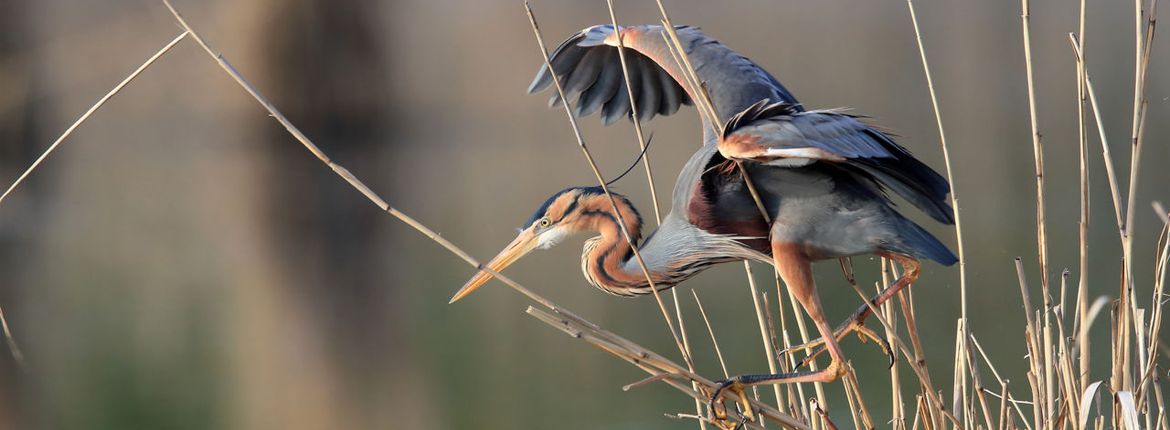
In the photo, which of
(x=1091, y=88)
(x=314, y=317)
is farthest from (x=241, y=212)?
(x=1091, y=88)

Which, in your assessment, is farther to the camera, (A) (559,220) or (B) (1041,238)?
(A) (559,220)

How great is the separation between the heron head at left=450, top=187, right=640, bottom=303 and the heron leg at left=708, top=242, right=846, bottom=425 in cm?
25

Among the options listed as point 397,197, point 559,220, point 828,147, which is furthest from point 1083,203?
point 397,197

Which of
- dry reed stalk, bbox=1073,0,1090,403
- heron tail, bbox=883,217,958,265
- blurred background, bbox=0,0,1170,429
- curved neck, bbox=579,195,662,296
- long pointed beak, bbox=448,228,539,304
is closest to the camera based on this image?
dry reed stalk, bbox=1073,0,1090,403

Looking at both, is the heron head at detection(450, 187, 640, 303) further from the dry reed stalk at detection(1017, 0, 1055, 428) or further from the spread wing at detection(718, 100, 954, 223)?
the dry reed stalk at detection(1017, 0, 1055, 428)

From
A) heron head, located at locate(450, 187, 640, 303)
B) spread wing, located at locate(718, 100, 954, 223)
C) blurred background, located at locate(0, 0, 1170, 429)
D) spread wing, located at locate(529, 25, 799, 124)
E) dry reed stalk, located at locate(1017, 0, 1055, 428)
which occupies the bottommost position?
dry reed stalk, located at locate(1017, 0, 1055, 428)

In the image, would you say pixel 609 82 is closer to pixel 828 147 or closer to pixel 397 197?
pixel 828 147

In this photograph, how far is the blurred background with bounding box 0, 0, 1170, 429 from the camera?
4.85m

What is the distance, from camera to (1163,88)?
25.7ft

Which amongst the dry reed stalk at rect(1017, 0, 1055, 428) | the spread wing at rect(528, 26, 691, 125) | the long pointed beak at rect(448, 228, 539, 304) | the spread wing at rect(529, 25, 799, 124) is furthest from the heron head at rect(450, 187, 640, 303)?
the dry reed stalk at rect(1017, 0, 1055, 428)

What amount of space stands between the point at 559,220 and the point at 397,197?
488cm

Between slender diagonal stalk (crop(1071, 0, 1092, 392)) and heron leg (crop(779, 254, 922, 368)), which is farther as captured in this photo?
heron leg (crop(779, 254, 922, 368))

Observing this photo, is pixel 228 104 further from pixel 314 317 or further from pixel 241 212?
pixel 314 317

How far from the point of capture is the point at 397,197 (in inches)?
264
